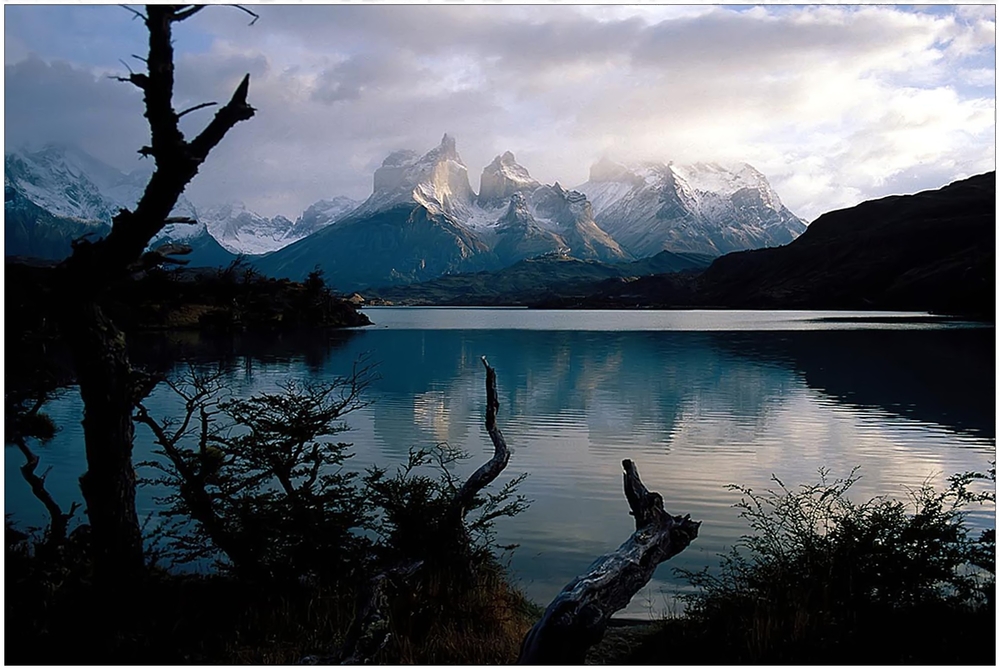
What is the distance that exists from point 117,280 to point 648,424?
19.2 meters

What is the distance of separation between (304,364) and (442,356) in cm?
948

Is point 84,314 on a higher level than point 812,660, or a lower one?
higher

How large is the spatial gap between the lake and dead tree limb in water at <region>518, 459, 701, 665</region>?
Answer: 2.63 metres

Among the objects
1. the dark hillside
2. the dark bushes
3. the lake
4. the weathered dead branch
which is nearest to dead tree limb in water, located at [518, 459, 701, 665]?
the dark bushes

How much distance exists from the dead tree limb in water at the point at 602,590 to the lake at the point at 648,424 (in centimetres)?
263

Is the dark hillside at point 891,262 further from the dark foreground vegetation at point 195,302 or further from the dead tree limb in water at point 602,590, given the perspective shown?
the dead tree limb in water at point 602,590

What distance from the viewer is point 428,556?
8.32m

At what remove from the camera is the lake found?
1292cm

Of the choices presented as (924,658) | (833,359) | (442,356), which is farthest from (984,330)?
(924,658)

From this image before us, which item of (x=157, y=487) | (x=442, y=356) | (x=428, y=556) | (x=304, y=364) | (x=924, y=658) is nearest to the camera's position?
(x=924, y=658)

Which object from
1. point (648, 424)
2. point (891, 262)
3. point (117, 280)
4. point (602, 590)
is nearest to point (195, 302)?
point (117, 280)

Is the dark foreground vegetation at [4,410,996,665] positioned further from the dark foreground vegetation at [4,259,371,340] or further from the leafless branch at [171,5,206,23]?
the leafless branch at [171,5,206,23]

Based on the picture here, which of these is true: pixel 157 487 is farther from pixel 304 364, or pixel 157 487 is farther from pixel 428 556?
pixel 304 364

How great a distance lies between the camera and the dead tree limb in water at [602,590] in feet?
19.6
